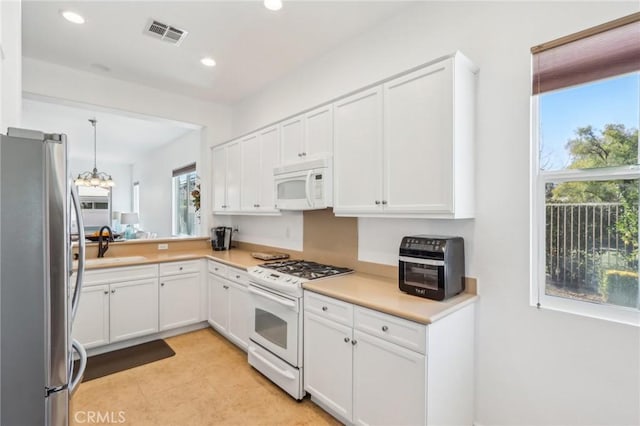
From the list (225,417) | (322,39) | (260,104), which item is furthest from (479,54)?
(225,417)

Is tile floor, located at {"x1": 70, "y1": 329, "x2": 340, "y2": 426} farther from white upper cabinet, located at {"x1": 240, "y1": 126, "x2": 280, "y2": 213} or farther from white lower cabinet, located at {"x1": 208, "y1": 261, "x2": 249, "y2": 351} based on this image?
white upper cabinet, located at {"x1": 240, "y1": 126, "x2": 280, "y2": 213}

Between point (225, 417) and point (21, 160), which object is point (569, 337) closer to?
point (225, 417)

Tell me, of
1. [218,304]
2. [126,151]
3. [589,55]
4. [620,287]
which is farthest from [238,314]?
[126,151]

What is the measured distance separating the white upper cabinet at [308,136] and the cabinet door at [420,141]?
0.61 m

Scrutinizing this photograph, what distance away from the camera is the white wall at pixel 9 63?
1563 mm

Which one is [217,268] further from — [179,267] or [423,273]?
[423,273]

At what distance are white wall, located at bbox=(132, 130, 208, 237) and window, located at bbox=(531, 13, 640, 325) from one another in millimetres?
5494

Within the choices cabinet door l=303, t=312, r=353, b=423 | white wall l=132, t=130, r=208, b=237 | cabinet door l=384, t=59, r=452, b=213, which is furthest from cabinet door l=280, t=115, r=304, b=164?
white wall l=132, t=130, r=208, b=237

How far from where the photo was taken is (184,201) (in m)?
6.59

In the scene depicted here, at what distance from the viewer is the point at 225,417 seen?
2.18m

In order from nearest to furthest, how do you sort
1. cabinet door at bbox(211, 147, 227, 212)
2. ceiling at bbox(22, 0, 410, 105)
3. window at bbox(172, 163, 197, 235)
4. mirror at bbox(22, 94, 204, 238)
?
ceiling at bbox(22, 0, 410, 105), cabinet door at bbox(211, 147, 227, 212), mirror at bbox(22, 94, 204, 238), window at bbox(172, 163, 197, 235)

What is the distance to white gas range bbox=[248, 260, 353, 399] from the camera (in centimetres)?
230

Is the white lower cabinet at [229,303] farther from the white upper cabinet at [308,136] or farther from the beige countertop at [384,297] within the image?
the white upper cabinet at [308,136]

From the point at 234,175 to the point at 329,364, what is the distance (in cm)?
265
